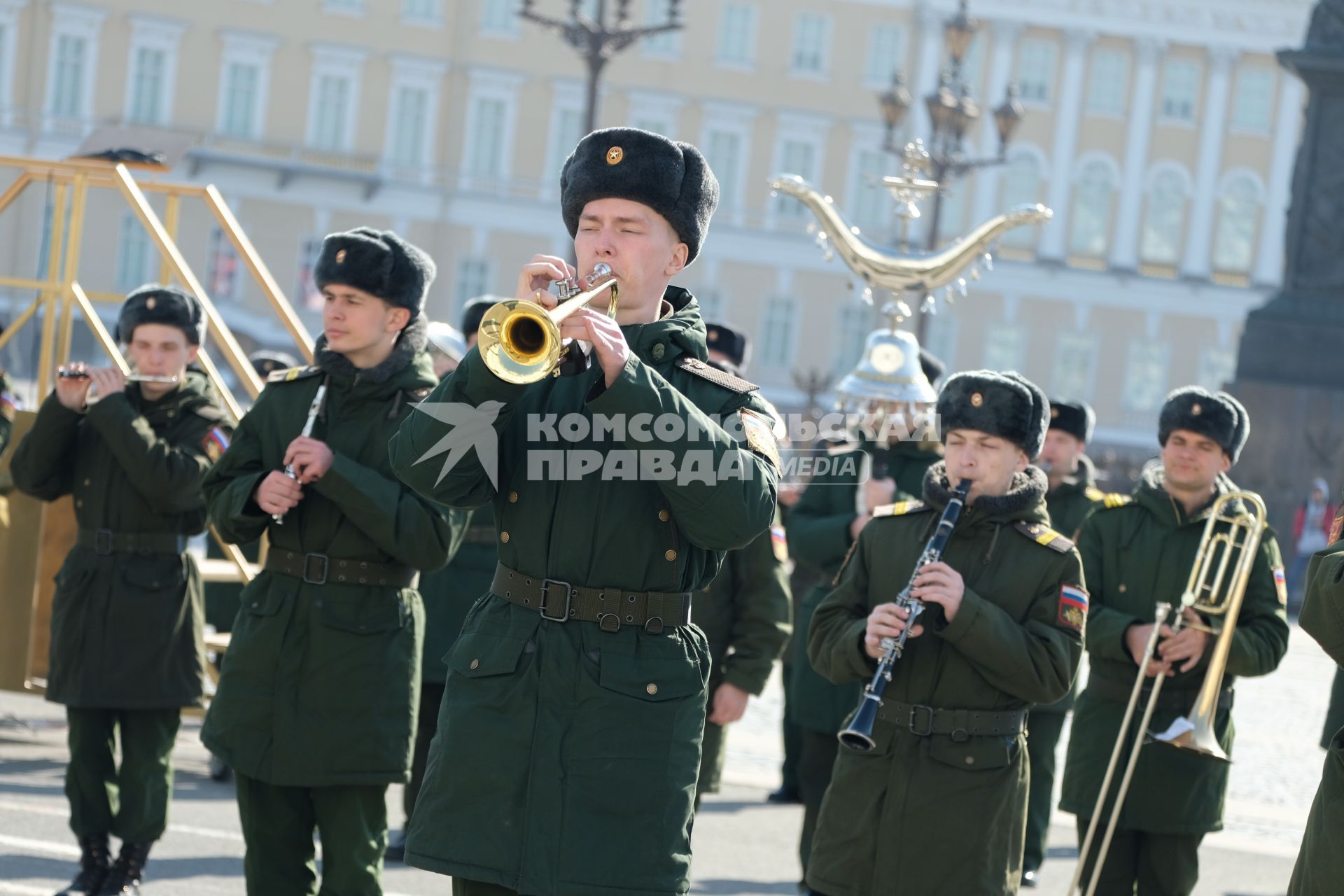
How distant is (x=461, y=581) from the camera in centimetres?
723

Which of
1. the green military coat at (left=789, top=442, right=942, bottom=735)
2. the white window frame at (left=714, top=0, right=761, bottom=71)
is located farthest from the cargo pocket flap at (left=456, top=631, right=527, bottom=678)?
the white window frame at (left=714, top=0, right=761, bottom=71)

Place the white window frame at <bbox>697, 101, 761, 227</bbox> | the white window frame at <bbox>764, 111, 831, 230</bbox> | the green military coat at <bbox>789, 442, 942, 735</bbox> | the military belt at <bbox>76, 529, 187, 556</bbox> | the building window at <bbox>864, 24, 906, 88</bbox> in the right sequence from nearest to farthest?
the military belt at <bbox>76, 529, 187, 556</bbox> < the green military coat at <bbox>789, 442, 942, 735</bbox> < the white window frame at <bbox>697, 101, 761, 227</bbox> < the white window frame at <bbox>764, 111, 831, 230</bbox> < the building window at <bbox>864, 24, 906, 88</bbox>

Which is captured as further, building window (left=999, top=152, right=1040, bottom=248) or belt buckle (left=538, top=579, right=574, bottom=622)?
building window (left=999, top=152, right=1040, bottom=248)

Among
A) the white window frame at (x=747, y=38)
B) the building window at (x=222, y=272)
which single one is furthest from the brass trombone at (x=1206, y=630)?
the white window frame at (x=747, y=38)

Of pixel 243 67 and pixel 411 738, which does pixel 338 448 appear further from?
pixel 243 67

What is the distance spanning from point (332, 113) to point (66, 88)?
7001 mm

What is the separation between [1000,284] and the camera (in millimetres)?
54531

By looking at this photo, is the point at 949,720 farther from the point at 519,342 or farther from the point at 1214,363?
the point at 1214,363

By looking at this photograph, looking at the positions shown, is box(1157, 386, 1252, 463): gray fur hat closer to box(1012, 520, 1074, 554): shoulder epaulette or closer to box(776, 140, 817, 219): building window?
box(1012, 520, 1074, 554): shoulder epaulette

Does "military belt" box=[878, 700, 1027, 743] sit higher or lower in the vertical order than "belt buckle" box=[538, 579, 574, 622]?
lower

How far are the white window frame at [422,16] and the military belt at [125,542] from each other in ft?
156

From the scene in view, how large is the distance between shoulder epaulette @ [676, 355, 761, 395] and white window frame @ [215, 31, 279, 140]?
161ft

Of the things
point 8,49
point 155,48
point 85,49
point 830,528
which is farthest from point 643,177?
point 8,49

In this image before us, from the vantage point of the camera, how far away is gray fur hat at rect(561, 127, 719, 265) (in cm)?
390
